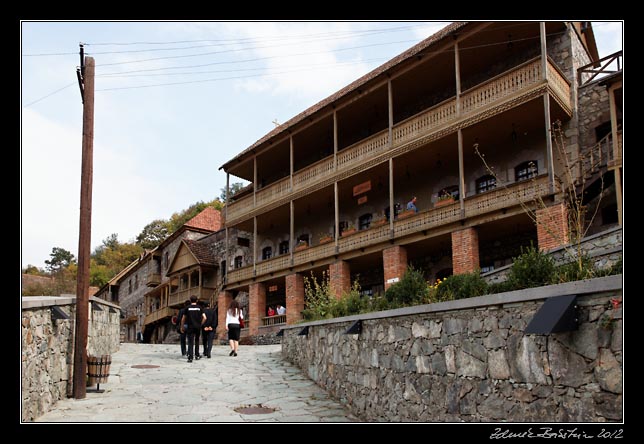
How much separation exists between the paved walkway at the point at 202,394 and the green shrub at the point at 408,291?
77.2 inches

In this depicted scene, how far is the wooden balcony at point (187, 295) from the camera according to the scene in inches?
1371

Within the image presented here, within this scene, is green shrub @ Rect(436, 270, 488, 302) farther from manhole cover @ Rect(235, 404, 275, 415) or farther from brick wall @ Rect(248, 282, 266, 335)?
brick wall @ Rect(248, 282, 266, 335)

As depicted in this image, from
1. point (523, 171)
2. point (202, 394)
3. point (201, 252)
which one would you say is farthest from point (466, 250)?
point (201, 252)

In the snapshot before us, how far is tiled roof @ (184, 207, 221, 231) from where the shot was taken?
4119 centimetres

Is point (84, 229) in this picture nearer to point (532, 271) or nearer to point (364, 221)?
point (532, 271)

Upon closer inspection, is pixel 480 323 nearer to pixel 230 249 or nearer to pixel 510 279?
pixel 510 279

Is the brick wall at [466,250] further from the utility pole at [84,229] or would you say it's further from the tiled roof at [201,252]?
the tiled roof at [201,252]

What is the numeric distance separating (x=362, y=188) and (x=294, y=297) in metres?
5.13

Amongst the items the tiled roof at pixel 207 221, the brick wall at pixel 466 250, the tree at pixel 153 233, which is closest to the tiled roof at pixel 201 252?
the tiled roof at pixel 207 221

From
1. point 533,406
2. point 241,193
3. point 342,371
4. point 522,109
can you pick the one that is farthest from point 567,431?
point 241,193

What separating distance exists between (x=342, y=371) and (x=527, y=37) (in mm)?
13367

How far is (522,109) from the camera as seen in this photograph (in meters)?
17.3

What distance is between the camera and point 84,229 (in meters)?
10.7

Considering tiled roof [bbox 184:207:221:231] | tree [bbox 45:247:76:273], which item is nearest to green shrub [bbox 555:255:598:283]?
tiled roof [bbox 184:207:221:231]
